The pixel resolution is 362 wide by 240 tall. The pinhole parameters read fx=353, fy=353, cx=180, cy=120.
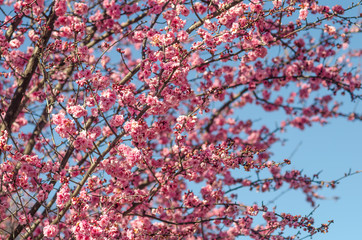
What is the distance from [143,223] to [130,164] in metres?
2.40

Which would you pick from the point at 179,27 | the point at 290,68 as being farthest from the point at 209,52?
the point at 290,68

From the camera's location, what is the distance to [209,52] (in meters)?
5.28

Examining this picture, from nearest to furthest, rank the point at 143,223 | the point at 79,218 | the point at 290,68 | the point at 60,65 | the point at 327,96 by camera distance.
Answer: the point at 79,218, the point at 143,223, the point at 60,65, the point at 290,68, the point at 327,96

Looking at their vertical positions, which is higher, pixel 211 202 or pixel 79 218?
pixel 211 202

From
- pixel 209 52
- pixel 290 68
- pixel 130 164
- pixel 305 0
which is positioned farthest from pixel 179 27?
pixel 290 68

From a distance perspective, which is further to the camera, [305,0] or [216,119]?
[216,119]

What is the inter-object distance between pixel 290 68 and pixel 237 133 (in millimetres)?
3325

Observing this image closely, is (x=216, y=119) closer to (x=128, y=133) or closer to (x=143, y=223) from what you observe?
(x=143, y=223)

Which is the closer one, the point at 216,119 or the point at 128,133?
the point at 128,133

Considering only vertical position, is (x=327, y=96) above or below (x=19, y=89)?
above

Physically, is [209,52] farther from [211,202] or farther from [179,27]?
[211,202]

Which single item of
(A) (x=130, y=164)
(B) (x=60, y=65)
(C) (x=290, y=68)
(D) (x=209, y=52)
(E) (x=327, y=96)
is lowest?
(A) (x=130, y=164)

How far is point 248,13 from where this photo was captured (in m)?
5.42

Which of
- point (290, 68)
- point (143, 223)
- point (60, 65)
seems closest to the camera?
point (143, 223)
